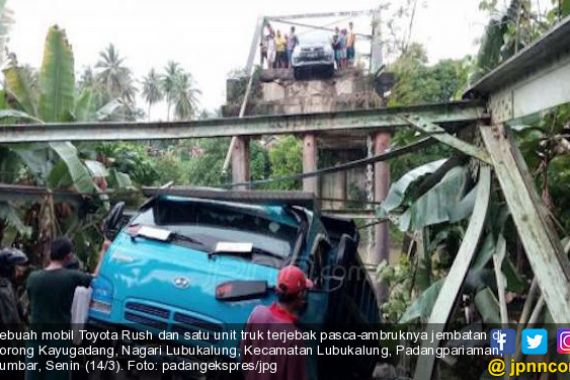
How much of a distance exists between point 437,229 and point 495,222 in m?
1.84

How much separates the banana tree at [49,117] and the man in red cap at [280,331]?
4.19 meters

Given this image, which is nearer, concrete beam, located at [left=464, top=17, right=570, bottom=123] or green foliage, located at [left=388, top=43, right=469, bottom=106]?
concrete beam, located at [left=464, top=17, right=570, bottom=123]

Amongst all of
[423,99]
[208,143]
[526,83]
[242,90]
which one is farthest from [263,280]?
[208,143]

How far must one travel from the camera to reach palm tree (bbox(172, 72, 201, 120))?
152 ft

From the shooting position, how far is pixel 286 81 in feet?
53.8

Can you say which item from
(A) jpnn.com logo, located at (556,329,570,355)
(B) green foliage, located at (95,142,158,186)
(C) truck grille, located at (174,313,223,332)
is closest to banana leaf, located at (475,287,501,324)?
(A) jpnn.com logo, located at (556,329,570,355)

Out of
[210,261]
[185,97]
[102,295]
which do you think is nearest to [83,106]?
[102,295]

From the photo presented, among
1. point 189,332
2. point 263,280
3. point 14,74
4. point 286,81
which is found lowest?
point 189,332

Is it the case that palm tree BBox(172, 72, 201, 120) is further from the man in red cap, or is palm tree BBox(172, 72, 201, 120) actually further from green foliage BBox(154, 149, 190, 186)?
the man in red cap

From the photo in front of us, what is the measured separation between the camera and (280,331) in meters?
3.33

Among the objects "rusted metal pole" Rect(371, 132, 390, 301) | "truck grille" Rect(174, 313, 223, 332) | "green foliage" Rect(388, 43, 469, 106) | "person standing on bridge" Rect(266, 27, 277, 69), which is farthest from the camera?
"person standing on bridge" Rect(266, 27, 277, 69)

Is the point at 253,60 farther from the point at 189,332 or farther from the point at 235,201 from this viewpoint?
the point at 189,332

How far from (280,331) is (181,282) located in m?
1.68

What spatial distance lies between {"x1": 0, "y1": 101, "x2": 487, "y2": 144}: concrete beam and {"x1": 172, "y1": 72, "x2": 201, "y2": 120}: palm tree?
4090cm
